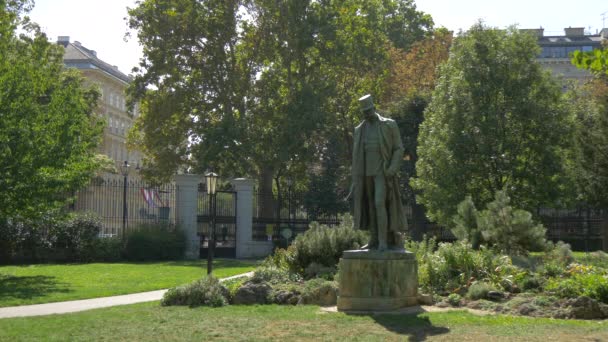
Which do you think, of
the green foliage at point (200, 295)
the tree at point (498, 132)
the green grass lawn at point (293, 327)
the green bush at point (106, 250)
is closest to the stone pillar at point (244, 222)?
the green bush at point (106, 250)

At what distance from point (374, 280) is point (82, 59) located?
2675 inches

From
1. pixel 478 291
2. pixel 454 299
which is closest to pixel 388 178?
pixel 454 299

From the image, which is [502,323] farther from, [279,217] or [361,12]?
[361,12]

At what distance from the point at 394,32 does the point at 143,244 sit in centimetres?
2515

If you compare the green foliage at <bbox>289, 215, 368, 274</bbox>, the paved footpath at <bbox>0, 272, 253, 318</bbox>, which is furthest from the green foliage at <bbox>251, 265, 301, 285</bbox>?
the paved footpath at <bbox>0, 272, 253, 318</bbox>

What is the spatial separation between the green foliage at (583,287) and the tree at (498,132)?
44.4ft

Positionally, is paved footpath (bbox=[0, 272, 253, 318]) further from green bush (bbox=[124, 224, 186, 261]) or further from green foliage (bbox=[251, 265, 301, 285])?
green bush (bbox=[124, 224, 186, 261])

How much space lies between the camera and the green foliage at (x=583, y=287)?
11680 millimetres

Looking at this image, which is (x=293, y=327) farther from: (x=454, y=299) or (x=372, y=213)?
(x=454, y=299)

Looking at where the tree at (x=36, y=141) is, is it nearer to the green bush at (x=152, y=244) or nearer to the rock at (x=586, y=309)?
the green bush at (x=152, y=244)

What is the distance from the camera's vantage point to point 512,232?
17.3 meters

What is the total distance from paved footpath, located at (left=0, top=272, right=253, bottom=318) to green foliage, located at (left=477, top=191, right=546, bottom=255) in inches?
296

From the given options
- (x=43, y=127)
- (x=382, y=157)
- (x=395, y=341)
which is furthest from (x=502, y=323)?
(x=43, y=127)

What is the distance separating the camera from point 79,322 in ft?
38.3
